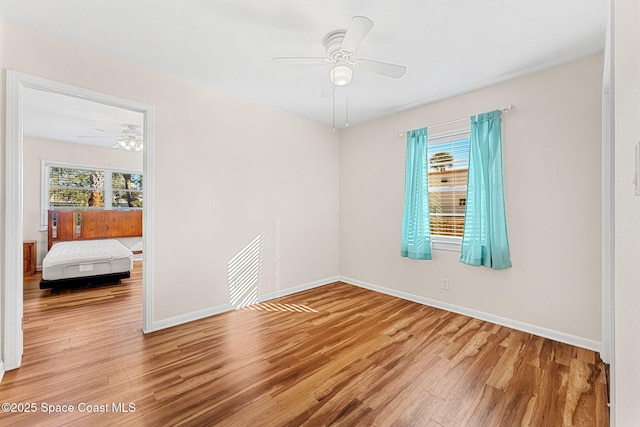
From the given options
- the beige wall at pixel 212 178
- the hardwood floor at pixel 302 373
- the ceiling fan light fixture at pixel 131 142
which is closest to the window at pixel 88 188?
the ceiling fan light fixture at pixel 131 142

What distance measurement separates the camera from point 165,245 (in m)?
2.85

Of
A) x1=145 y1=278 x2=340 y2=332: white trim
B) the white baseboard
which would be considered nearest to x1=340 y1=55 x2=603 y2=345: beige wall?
x1=145 y1=278 x2=340 y2=332: white trim

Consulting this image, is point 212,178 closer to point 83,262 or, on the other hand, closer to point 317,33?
point 317,33

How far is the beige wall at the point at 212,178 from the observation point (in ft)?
8.05

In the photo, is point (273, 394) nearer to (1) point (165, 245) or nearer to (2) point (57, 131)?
(1) point (165, 245)

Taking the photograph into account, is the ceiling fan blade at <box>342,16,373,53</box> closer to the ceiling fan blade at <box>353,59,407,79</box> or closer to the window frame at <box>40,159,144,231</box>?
the ceiling fan blade at <box>353,59,407,79</box>

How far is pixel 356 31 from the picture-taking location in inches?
69.4

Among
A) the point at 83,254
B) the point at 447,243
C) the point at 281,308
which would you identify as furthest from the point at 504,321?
the point at 83,254

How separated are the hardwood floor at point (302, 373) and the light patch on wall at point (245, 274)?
12.7 inches

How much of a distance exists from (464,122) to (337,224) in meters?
2.40

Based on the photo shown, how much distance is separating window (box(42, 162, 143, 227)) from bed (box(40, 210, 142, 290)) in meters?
0.26

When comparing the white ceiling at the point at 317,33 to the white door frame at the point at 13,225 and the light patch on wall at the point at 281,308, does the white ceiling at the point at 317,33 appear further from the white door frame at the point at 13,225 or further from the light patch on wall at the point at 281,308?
the light patch on wall at the point at 281,308
